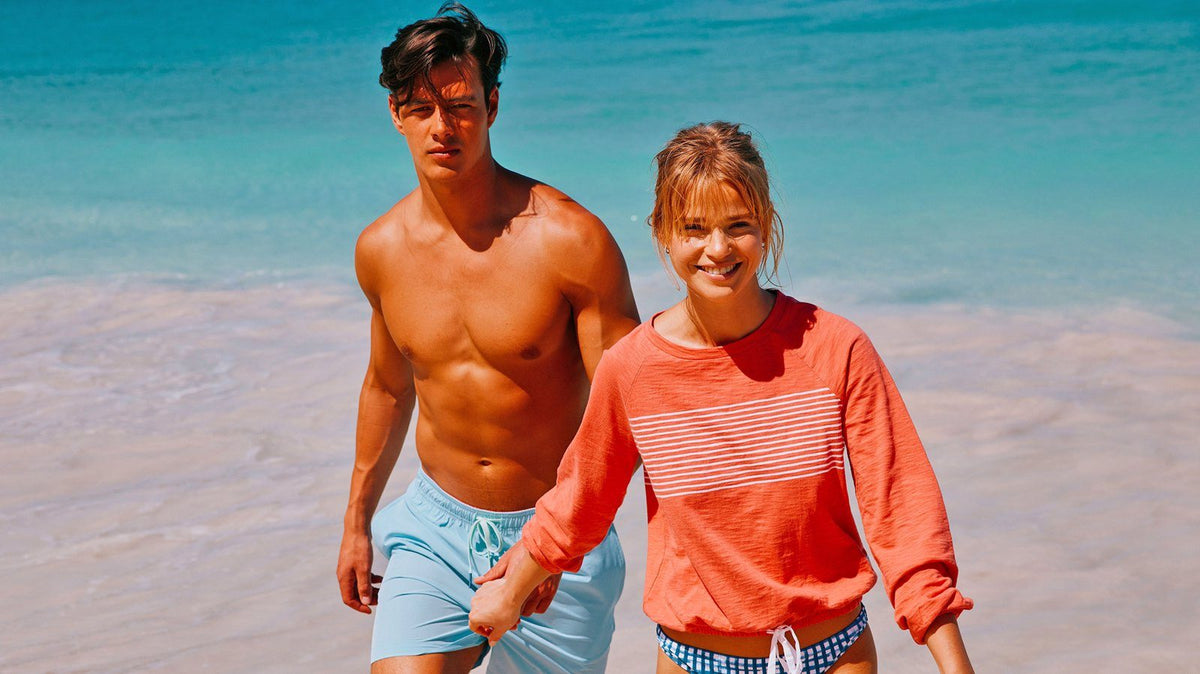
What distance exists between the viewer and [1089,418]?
6.31 m

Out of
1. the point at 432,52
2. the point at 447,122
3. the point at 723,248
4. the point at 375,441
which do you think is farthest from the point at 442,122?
the point at 723,248

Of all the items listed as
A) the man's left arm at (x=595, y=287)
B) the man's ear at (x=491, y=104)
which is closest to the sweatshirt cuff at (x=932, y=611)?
the man's left arm at (x=595, y=287)

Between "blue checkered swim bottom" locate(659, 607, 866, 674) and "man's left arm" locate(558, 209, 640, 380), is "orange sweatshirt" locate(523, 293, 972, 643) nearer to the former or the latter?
"blue checkered swim bottom" locate(659, 607, 866, 674)

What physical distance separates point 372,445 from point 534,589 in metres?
0.95

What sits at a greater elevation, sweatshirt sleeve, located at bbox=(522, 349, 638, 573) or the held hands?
sweatshirt sleeve, located at bbox=(522, 349, 638, 573)

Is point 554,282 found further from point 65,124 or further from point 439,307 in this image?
point 65,124

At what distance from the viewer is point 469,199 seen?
2.98 meters

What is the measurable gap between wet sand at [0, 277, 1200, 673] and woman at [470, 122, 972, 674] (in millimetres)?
2118

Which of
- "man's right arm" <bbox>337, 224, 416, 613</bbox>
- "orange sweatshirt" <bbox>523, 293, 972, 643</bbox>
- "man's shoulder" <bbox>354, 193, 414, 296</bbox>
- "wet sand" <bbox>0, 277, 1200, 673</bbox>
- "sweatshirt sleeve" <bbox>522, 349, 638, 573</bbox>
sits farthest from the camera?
"wet sand" <bbox>0, 277, 1200, 673</bbox>

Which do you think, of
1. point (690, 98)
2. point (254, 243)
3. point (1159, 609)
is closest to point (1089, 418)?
point (1159, 609)

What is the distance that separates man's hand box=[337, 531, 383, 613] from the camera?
3225 mm

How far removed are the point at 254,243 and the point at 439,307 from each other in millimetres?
8916

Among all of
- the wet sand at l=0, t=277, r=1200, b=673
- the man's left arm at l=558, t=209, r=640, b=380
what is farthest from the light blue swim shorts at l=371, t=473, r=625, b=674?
the wet sand at l=0, t=277, r=1200, b=673

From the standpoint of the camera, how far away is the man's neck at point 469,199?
296cm
